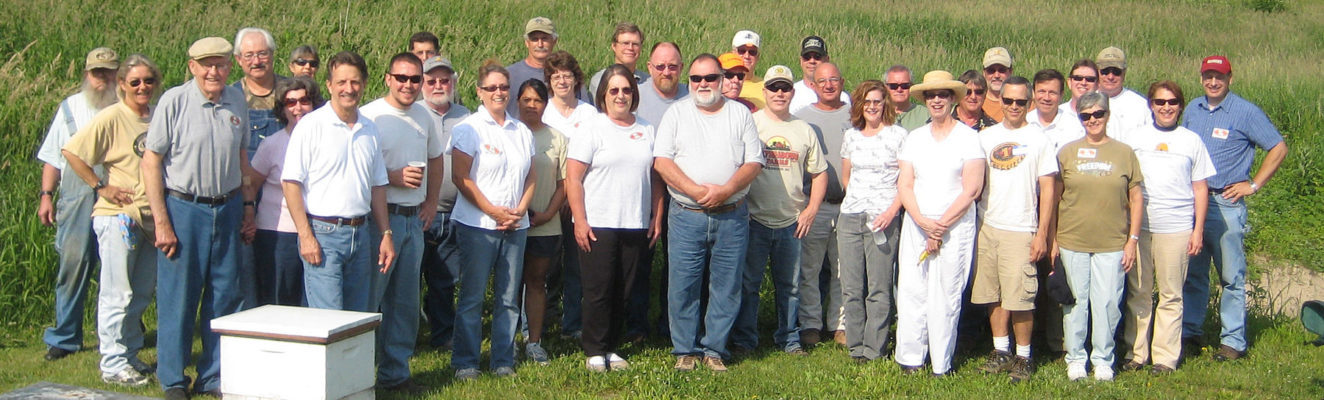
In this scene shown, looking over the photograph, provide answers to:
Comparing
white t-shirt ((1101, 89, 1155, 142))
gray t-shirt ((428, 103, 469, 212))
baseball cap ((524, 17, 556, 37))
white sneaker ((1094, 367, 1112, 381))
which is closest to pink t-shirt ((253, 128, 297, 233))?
gray t-shirt ((428, 103, 469, 212))

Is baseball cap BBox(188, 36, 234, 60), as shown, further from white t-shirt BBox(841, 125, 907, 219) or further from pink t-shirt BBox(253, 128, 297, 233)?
white t-shirt BBox(841, 125, 907, 219)

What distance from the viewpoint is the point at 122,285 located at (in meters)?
6.15

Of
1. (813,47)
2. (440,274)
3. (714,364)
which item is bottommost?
(714,364)

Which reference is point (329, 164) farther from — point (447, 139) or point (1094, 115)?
point (1094, 115)

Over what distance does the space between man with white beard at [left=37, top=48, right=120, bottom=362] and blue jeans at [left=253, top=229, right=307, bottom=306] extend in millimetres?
1224

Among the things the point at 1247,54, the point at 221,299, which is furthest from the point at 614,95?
the point at 1247,54

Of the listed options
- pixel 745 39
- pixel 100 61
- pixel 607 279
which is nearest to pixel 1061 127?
pixel 745 39

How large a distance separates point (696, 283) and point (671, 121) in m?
0.98

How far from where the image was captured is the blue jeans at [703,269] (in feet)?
22.3

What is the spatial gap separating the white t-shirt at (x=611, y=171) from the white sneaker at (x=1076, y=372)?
8.98 feet

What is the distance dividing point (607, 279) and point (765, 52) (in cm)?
710

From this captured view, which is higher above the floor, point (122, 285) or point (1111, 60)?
point (1111, 60)

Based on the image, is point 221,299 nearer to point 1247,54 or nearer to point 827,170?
point 827,170

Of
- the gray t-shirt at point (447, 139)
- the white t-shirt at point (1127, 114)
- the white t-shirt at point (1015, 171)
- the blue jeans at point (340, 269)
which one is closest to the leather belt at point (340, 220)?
the blue jeans at point (340, 269)
